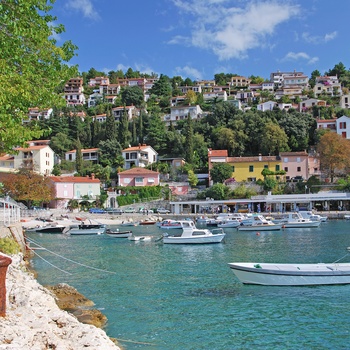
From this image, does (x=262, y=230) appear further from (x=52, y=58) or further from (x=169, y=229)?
(x=52, y=58)

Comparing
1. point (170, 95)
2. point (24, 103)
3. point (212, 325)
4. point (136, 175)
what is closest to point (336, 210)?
point (136, 175)

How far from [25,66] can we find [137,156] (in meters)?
70.9

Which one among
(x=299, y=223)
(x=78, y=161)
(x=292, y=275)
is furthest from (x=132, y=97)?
(x=292, y=275)

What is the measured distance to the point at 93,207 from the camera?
71.6 m

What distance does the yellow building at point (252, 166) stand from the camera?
2817 inches

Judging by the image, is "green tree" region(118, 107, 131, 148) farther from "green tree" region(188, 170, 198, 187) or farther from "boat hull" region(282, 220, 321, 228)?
"boat hull" region(282, 220, 321, 228)

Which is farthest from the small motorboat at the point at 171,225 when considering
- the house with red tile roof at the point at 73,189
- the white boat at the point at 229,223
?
the house with red tile roof at the point at 73,189

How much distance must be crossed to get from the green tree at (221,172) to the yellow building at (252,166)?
152 centimetres

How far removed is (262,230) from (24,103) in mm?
38727

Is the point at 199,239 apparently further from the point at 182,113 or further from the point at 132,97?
the point at 132,97

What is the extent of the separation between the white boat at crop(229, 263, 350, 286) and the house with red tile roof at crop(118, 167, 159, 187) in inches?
2242

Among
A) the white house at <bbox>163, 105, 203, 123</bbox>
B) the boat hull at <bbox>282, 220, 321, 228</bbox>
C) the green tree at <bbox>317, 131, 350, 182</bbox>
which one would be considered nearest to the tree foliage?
the boat hull at <bbox>282, 220, 321, 228</bbox>

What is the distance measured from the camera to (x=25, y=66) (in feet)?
40.9

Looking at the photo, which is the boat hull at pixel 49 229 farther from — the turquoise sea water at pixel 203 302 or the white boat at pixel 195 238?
the turquoise sea water at pixel 203 302
